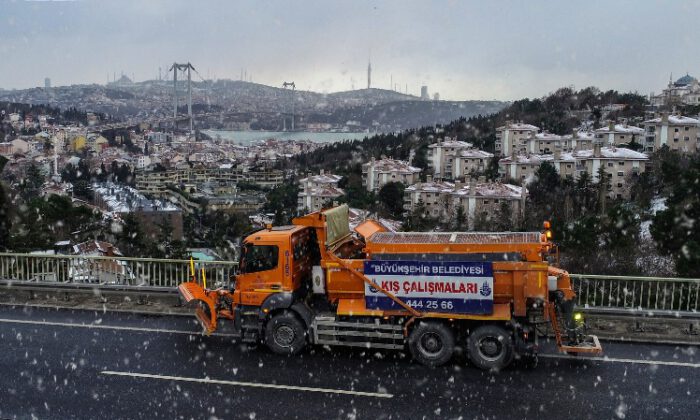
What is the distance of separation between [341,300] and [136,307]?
4839 millimetres

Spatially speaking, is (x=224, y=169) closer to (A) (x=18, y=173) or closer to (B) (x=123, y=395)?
(A) (x=18, y=173)

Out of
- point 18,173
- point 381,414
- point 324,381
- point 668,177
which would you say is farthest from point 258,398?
point 18,173

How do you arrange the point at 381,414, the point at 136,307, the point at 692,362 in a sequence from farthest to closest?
the point at 136,307 < the point at 692,362 < the point at 381,414

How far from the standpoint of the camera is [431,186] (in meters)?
65.6

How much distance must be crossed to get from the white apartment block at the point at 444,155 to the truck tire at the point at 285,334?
77.4 metres

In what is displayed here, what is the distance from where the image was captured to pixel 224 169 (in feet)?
380

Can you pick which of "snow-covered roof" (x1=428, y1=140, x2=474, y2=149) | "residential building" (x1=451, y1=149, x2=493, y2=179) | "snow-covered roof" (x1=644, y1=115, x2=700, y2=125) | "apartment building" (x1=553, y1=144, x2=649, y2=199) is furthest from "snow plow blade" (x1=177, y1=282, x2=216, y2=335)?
"snow-covered roof" (x1=428, y1=140, x2=474, y2=149)

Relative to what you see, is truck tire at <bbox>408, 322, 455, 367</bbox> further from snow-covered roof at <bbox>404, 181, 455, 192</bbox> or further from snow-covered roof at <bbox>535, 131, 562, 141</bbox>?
snow-covered roof at <bbox>535, 131, 562, 141</bbox>

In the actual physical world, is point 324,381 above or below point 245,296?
below

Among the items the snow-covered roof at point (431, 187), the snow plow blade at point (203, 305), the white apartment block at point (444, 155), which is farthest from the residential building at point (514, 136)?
the snow plow blade at point (203, 305)

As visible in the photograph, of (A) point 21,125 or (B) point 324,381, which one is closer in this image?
(B) point 324,381

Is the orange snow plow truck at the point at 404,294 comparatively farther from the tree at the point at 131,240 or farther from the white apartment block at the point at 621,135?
the white apartment block at the point at 621,135

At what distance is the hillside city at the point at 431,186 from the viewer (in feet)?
89.0

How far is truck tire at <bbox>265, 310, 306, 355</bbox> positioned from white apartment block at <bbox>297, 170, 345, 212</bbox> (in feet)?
163
